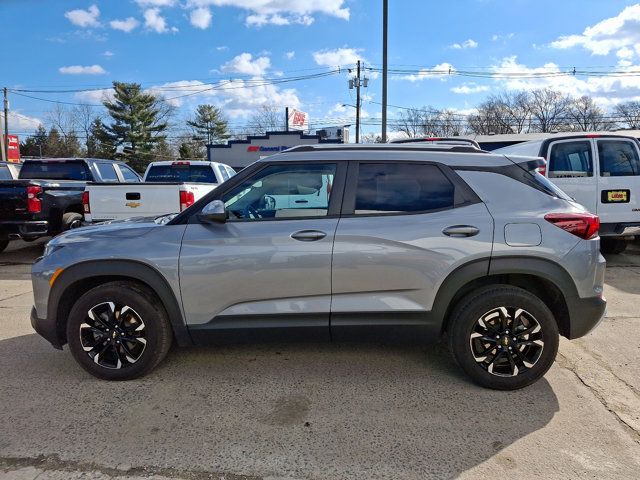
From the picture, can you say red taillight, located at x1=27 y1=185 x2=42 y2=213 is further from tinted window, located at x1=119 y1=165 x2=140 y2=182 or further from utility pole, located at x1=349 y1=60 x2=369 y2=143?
utility pole, located at x1=349 y1=60 x2=369 y2=143

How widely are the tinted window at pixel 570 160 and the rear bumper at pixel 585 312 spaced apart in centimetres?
519

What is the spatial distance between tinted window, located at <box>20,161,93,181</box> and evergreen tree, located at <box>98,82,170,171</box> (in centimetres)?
5405

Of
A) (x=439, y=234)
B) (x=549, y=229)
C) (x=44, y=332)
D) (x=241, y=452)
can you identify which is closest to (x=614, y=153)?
(x=549, y=229)

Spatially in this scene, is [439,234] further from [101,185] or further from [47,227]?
[47,227]

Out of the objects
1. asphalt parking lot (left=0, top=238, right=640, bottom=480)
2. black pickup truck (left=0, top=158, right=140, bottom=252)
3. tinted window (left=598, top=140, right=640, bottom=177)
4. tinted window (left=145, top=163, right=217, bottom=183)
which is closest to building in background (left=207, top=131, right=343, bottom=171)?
tinted window (left=145, top=163, right=217, bottom=183)

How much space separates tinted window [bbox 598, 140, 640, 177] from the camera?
765cm

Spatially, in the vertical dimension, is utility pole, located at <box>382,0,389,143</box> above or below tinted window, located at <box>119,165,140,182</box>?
above

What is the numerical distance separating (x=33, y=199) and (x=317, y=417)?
723cm

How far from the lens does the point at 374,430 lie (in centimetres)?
289

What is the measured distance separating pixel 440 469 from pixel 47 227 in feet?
26.7

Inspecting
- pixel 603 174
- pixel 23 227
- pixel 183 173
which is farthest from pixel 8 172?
pixel 603 174

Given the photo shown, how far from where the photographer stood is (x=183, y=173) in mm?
10141

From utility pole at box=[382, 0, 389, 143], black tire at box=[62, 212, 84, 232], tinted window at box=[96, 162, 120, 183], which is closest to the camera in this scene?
black tire at box=[62, 212, 84, 232]

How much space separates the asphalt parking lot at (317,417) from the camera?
256cm
